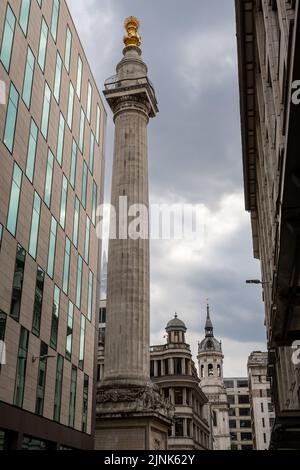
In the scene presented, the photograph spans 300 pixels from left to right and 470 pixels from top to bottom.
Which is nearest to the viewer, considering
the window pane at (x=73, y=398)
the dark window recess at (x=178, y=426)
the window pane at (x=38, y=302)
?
the window pane at (x=38, y=302)

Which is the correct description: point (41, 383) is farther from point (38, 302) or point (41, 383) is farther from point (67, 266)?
point (67, 266)

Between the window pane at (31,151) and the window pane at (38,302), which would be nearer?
the window pane at (38,302)

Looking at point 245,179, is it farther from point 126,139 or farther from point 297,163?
point 297,163

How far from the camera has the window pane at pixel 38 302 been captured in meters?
29.0

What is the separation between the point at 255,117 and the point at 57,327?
18.2 m

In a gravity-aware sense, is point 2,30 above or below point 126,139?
below

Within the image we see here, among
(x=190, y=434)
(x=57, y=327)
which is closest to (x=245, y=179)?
(x=57, y=327)

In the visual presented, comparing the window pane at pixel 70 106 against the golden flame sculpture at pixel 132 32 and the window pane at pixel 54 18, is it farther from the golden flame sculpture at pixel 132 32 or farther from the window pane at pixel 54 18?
the golden flame sculpture at pixel 132 32

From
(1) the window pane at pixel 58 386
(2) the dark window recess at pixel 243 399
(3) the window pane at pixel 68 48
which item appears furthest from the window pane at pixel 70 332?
(2) the dark window recess at pixel 243 399

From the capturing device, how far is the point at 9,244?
1021 inches

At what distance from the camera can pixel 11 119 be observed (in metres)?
27.1

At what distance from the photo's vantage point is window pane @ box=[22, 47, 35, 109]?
29328mm

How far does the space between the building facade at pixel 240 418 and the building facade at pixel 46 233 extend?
421ft

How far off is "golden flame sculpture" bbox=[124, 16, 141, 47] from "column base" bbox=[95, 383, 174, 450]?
44.5 m
